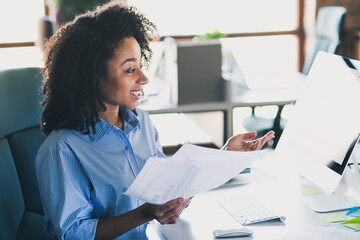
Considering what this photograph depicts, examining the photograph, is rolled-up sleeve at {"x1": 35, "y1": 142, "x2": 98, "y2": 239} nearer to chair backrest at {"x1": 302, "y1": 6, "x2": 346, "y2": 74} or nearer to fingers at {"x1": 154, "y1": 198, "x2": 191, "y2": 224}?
fingers at {"x1": 154, "y1": 198, "x2": 191, "y2": 224}

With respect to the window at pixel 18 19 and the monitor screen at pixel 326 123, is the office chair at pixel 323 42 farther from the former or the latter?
the window at pixel 18 19

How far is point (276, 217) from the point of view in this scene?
1.25 metres

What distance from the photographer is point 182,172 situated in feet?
3.41

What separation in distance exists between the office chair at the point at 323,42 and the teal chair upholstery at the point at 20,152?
1734mm

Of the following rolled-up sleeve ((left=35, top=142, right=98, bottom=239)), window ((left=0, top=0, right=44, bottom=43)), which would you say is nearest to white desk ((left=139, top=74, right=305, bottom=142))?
rolled-up sleeve ((left=35, top=142, right=98, bottom=239))

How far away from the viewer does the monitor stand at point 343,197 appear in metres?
1.33

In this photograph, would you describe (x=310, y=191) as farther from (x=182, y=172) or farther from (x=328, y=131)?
(x=182, y=172)

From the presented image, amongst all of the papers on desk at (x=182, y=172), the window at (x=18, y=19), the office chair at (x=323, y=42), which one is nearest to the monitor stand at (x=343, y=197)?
the papers on desk at (x=182, y=172)

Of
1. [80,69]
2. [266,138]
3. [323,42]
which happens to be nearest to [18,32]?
[323,42]

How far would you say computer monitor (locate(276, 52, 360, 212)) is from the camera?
4.16 ft

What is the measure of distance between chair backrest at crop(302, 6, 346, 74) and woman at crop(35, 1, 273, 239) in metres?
2.07

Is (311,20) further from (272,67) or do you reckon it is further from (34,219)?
Result: (34,219)

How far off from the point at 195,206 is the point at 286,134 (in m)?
0.38

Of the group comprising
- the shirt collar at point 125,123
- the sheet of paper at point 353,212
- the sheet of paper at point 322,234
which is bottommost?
the sheet of paper at point 353,212
